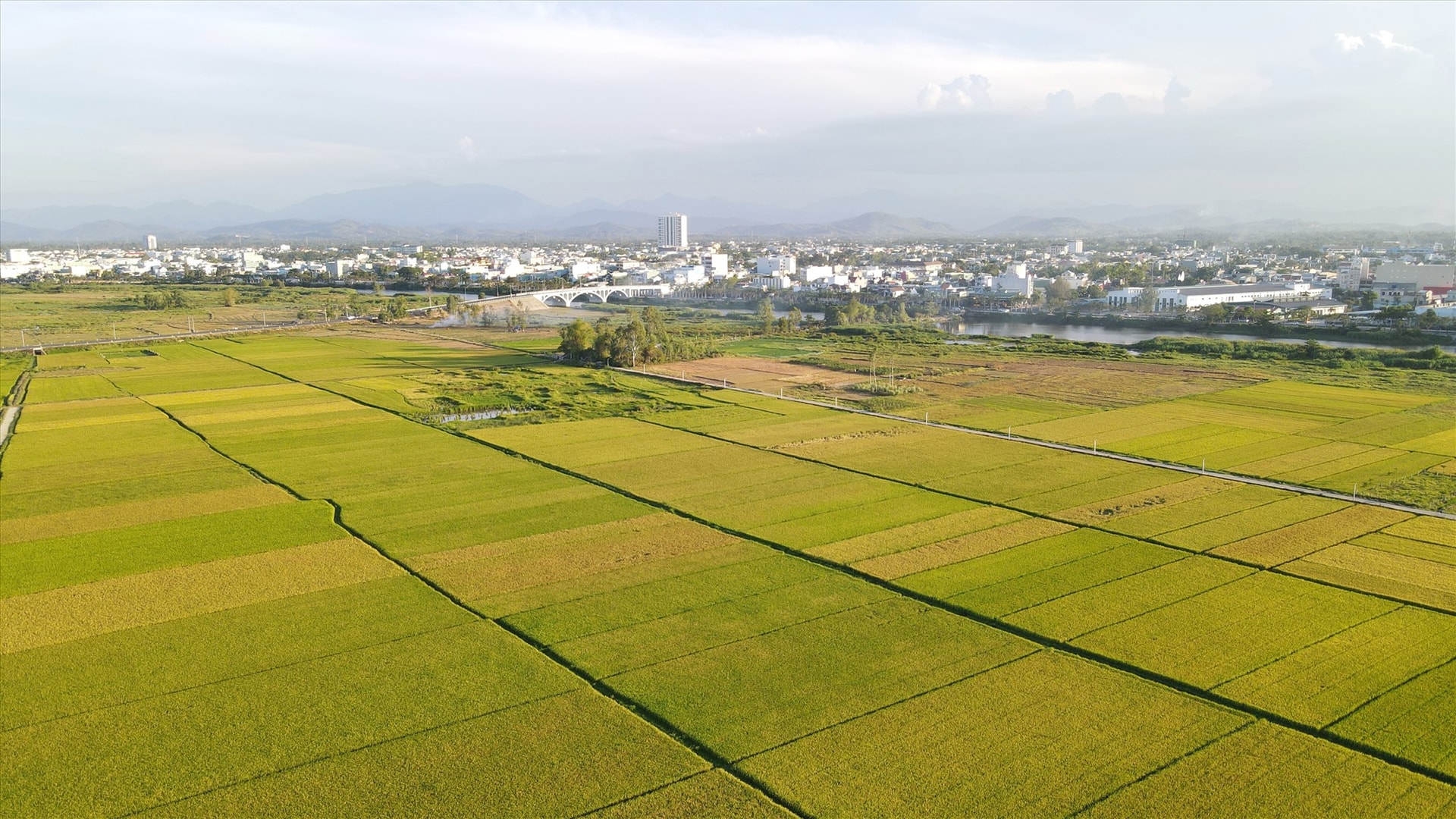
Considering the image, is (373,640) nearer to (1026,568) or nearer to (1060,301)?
(1026,568)

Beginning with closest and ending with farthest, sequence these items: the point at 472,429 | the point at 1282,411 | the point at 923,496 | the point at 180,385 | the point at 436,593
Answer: the point at 436,593
the point at 923,496
the point at 472,429
the point at 1282,411
the point at 180,385

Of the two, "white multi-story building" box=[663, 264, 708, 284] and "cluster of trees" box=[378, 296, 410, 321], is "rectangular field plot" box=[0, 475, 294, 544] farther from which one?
"white multi-story building" box=[663, 264, 708, 284]

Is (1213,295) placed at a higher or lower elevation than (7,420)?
higher

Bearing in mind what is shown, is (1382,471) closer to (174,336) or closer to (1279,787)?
(1279,787)

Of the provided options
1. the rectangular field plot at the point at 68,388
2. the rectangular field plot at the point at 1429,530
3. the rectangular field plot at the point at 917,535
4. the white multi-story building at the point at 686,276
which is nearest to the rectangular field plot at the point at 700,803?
the rectangular field plot at the point at 917,535

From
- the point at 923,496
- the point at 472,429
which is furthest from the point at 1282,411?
the point at 472,429

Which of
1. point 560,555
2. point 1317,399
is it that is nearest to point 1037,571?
point 560,555

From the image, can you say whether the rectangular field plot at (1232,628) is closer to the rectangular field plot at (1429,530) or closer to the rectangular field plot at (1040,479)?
the rectangular field plot at (1429,530)
